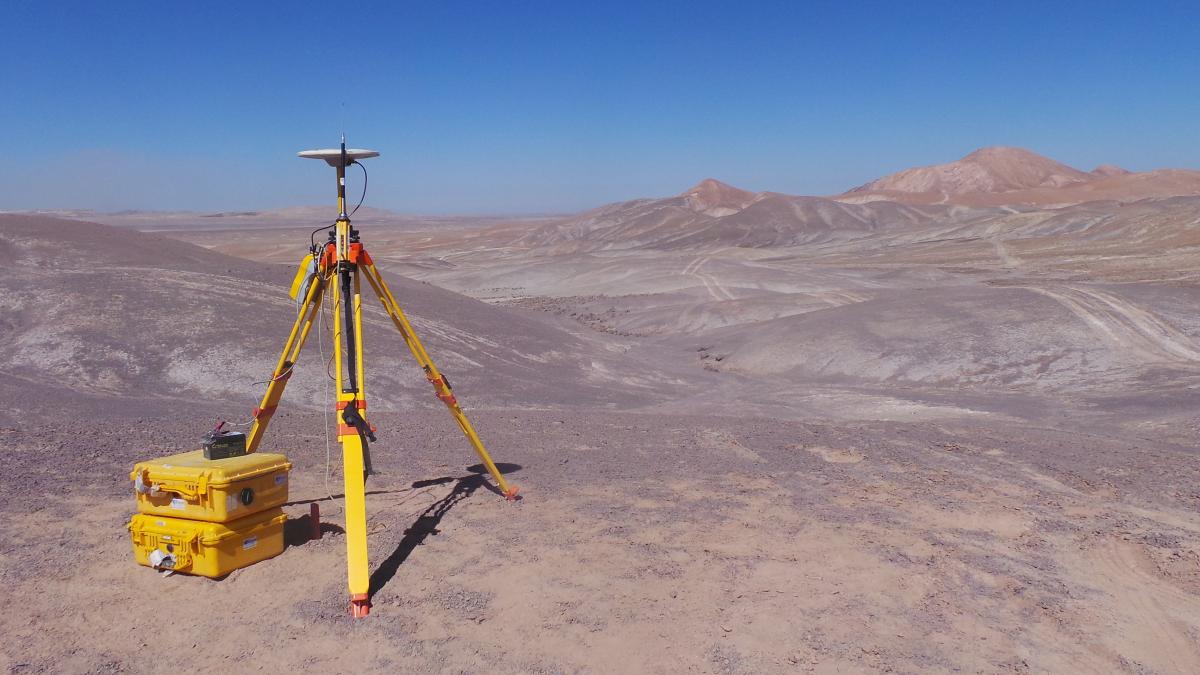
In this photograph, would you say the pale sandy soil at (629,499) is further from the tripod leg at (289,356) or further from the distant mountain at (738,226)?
the distant mountain at (738,226)

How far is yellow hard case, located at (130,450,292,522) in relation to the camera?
5316 mm

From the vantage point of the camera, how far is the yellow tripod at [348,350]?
5.12m

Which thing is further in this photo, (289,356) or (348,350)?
(289,356)

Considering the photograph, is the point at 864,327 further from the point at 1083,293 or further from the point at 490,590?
the point at 490,590

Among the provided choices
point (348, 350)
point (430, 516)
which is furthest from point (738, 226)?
point (348, 350)

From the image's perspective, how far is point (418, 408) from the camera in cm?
1303

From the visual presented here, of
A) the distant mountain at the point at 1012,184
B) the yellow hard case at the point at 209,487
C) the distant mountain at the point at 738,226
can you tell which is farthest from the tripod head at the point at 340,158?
the distant mountain at the point at 1012,184

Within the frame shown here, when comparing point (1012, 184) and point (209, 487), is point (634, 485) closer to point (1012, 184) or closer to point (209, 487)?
point (209, 487)

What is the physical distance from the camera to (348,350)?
19.6 feet

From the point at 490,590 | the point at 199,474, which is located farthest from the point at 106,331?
the point at 490,590

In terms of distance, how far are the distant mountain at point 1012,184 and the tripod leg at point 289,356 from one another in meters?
85.8

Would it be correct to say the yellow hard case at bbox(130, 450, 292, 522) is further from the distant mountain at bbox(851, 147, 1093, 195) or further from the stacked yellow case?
the distant mountain at bbox(851, 147, 1093, 195)

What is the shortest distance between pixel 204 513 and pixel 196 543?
20cm

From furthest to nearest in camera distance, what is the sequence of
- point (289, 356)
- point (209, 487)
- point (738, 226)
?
point (738, 226), point (289, 356), point (209, 487)
